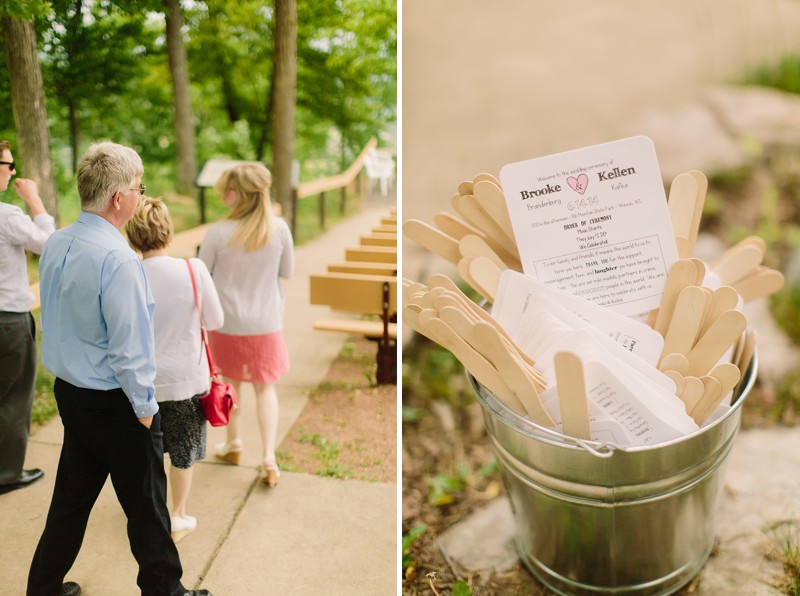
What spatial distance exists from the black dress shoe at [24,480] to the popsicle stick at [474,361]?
1.17 meters

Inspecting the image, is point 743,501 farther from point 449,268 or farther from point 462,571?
point 449,268

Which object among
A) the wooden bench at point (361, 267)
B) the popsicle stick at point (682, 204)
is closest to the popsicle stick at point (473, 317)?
the popsicle stick at point (682, 204)

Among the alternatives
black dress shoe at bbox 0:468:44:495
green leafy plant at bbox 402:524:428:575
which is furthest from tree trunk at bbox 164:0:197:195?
green leafy plant at bbox 402:524:428:575

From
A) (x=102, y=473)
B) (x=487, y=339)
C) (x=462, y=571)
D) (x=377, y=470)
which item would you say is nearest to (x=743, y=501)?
(x=462, y=571)

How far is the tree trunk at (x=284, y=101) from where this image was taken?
2.12m

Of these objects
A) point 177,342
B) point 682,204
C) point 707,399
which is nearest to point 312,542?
point 177,342

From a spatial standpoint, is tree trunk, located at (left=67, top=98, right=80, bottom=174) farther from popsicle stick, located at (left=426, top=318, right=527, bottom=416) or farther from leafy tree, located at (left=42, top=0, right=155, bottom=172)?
popsicle stick, located at (left=426, top=318, right=527, bottom=416)

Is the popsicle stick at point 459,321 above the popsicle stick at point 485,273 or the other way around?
the other way around

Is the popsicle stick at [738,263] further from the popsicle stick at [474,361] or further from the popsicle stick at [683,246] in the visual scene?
the popsicle stick at [474,361]

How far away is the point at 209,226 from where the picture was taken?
2.31 metres

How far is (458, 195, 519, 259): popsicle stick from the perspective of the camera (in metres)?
1.76

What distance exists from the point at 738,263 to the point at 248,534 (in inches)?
60.7

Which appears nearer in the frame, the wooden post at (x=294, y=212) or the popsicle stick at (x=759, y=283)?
the popsicle stick at (x=759, y=283)

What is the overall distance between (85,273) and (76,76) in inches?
28.7
